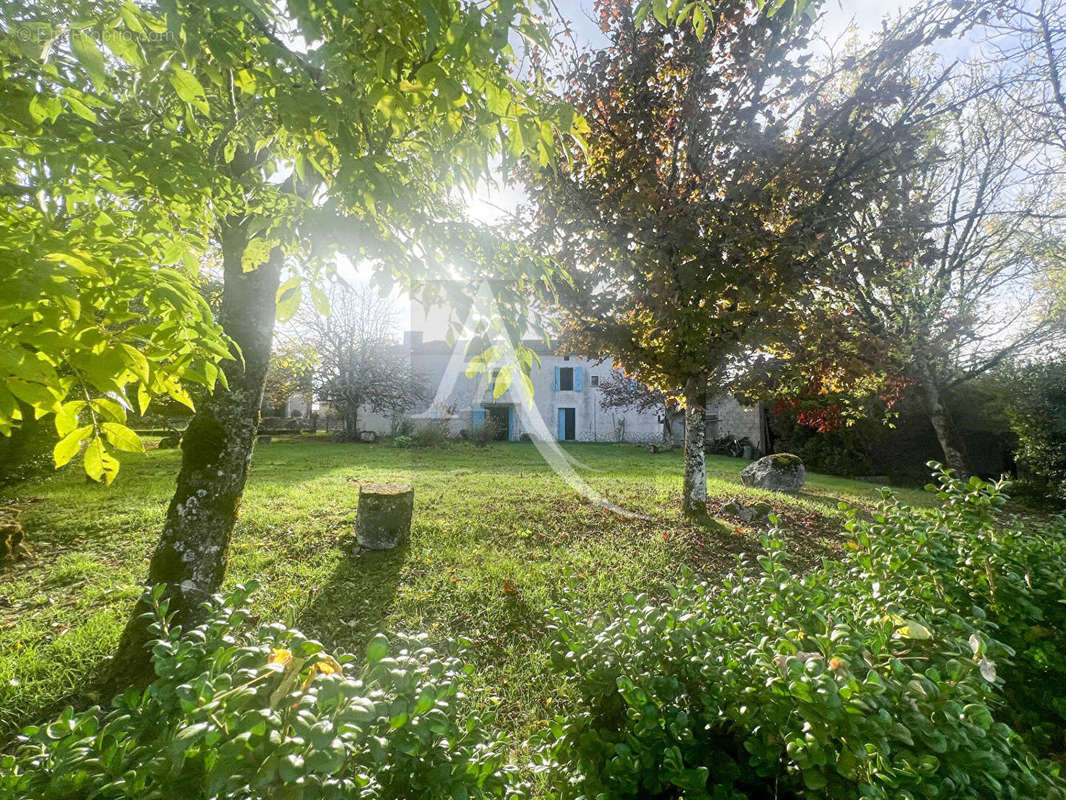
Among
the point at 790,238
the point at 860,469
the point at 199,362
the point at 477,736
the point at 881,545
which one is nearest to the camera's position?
the point at 477,736

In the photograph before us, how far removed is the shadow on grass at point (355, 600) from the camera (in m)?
4.01

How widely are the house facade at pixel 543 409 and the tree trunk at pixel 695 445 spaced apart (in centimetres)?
1749

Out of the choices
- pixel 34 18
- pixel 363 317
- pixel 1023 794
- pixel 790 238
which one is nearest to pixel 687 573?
pixel 1023 794

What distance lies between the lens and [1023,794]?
117 cm

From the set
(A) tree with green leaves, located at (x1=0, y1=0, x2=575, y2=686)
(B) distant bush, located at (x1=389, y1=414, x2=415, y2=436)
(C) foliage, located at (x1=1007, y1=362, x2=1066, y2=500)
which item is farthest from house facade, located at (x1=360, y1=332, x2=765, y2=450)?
(A) tree with green leaves, located at (x1=0, y1=0, x2=575, y2=686)

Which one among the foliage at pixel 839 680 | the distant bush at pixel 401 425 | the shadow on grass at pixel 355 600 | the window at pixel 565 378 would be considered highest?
the window at pixel 565 378

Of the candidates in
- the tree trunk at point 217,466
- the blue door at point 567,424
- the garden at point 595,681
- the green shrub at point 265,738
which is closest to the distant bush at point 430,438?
the blue door at point 567,424

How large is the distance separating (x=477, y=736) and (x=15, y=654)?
4553 mm

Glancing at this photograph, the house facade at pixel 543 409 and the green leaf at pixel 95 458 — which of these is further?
the house facade at pixel 543 409

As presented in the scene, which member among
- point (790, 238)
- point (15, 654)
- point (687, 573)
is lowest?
point (15, 654)

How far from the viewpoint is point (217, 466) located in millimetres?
3756

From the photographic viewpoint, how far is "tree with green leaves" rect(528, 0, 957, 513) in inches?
244

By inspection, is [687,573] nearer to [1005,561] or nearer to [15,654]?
[1005,561]

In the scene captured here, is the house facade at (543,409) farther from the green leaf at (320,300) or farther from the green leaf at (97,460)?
the green leaf at (97,460)
